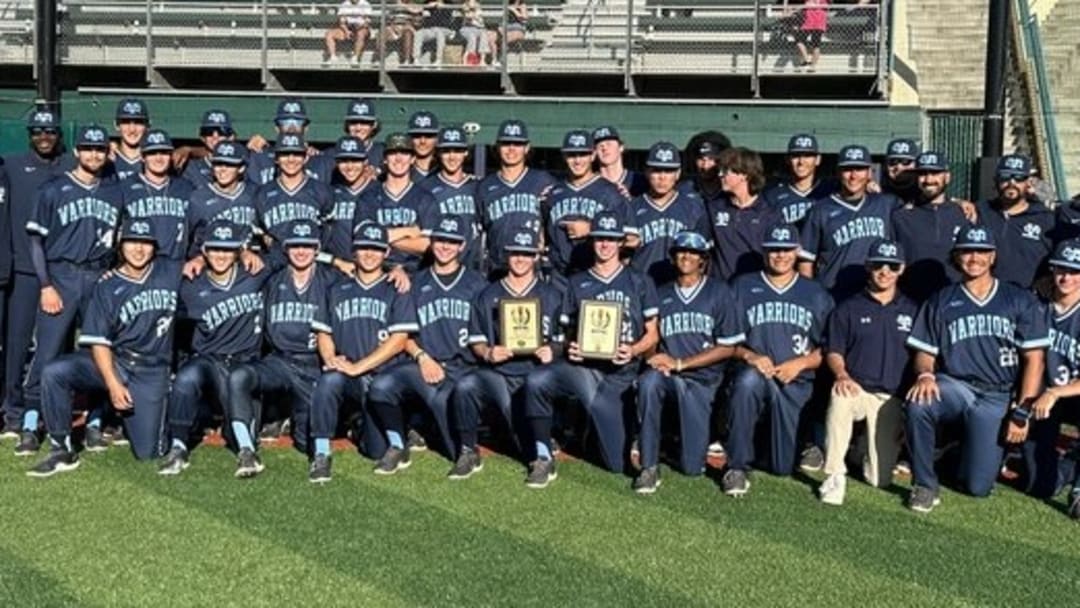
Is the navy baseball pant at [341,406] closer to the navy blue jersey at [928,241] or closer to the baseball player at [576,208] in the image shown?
the baseball player at [576,208]

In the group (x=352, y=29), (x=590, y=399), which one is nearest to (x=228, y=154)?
(x=590, y=399)

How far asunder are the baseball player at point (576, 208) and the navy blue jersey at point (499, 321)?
566 mm

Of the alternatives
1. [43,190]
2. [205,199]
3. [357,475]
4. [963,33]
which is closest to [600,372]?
[357,475]

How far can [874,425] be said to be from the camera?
693 cm

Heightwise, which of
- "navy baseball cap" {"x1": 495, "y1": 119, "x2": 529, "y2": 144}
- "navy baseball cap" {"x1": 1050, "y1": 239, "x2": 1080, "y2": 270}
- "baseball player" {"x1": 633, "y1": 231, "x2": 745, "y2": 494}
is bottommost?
"baseball player" {"x1": 633, "y1": 231, "x2": 745, "y2": 494}

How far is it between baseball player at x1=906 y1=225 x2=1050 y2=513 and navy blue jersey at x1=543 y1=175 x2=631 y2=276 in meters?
2.10

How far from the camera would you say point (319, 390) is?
712 cm

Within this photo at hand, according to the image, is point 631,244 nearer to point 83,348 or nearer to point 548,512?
point 548,512

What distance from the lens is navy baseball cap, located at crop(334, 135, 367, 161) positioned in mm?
8148

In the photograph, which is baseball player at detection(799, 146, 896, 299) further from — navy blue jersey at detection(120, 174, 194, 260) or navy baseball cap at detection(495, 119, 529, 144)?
navy blue jersey at detection(120, 174, 194, 260)

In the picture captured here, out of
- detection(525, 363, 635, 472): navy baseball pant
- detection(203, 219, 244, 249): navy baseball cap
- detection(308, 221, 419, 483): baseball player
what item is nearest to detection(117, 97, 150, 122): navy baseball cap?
detection(203, 219, 244, 249): navy baseball cap

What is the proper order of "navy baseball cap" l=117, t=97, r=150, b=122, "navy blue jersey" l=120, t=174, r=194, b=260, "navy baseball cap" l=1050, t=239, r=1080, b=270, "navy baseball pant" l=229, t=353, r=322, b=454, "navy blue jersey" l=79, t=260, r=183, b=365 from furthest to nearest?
"navy baseball cap" l=117, t=97, r=150, b=122 → "navy blue jersey" l=120, t=174, r=194, b=260 → "navy baseball pant" l=229, t=353, r=322, b=454 → "navy blue jersey" l=79, t=260, r=183, b=365 → "navy baseball cap" l=1050, t=239, r=1080, b=270

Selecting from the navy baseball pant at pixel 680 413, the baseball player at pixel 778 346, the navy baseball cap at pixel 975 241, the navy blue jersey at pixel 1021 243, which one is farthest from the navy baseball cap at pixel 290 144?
the navy blue jersey at pixel 1021 243

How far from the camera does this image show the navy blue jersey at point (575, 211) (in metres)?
7.87
